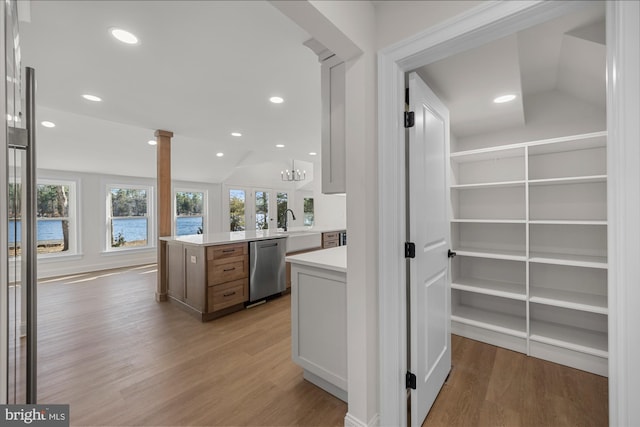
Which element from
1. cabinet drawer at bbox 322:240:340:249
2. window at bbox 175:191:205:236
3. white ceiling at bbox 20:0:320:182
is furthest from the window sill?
cabinet drawer at bbox 322:240:340:249

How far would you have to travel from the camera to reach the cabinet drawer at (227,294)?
10.4 feet

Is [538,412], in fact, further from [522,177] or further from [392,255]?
[522,177]

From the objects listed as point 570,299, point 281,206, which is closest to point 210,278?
point 570,299

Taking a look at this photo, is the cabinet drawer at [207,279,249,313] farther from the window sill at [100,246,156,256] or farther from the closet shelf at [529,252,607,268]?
the window sill at [100,246,156,256]

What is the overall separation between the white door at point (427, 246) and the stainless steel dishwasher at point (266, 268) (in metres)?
2.34

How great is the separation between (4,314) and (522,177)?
3.35m

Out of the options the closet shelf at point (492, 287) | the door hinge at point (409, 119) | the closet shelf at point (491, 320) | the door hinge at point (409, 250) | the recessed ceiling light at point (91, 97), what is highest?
the recessed ceiling light at point (91, 97)

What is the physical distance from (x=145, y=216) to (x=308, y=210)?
4824mm

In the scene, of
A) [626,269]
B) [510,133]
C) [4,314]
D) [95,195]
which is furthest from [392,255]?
[95,195]

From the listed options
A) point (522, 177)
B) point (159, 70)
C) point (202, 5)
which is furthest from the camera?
point (522, 177)

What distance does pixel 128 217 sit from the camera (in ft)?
20.5

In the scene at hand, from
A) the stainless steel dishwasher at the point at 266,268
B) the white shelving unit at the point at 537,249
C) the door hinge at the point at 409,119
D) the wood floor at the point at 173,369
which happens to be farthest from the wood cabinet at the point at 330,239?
the door hinge at the point at 409,119

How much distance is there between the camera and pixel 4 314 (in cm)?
46

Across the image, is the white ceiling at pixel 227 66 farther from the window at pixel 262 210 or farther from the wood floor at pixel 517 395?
the window at pixel 262 210
